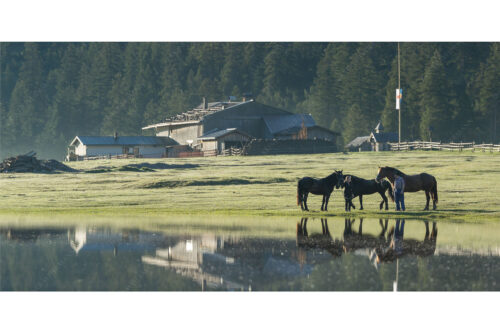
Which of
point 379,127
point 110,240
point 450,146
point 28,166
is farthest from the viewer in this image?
point 379,127

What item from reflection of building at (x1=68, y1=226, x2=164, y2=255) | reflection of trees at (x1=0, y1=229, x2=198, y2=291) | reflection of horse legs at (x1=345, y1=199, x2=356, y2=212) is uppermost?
reflection of horse legs at (x1=345, y1=199, x2=356, y2=212)

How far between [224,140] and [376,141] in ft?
76.9

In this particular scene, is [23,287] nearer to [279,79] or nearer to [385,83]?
[385,83]

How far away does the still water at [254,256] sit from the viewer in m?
16.5

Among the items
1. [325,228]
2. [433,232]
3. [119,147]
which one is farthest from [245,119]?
[433,232]

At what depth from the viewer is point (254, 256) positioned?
20.7 metres

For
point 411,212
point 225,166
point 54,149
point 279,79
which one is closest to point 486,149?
point 225,166

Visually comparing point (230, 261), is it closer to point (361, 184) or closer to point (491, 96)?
point (361, 184)

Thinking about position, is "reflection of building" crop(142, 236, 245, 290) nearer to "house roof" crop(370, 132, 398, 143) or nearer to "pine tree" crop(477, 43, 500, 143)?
"house roof" crop(370, 132, 398, 143)

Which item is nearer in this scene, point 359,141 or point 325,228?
point 325,228

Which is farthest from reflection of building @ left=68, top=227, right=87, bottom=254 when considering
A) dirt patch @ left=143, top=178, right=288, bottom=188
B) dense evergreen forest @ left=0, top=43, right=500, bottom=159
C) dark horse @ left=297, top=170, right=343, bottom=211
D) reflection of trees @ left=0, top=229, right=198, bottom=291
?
dense evergreen forest @ left=0, top=43, right=500, bottom=159

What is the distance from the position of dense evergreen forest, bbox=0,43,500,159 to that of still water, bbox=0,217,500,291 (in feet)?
285

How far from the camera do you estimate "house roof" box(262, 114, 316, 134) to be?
9962cm

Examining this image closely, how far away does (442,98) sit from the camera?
110875mm
